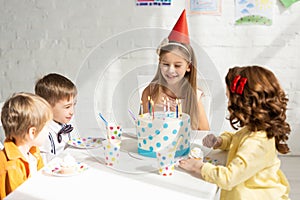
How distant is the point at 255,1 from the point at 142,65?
1611 millimetres

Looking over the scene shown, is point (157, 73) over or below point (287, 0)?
below

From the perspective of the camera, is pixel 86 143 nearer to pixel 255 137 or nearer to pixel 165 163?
pixel 165 163

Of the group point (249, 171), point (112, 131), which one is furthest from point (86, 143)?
point (249, 171)

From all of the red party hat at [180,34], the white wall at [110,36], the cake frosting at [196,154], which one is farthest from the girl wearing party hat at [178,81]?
the white wall at [110,36]

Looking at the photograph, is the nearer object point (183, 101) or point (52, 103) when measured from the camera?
point (183, 101)

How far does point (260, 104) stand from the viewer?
1.34 metres

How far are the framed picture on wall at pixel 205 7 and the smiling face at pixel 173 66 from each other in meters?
1.54

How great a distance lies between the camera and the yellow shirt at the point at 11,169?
1271mm

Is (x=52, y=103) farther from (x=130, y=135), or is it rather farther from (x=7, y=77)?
(x=7, y=77)

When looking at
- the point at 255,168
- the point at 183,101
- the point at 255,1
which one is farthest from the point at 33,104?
the point at 255,1

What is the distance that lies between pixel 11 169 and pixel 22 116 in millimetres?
182

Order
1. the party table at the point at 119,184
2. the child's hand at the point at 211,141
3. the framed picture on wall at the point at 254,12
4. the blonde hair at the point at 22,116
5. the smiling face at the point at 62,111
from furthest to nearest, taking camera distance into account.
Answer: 1. the framed picture on wall at the point at 254,12
2. the smiling face at the point at 62,111
3. the child's hand at the point at 211,141
4. the blonde hair at the point at 22,116
5. the party table at the point at 119,184

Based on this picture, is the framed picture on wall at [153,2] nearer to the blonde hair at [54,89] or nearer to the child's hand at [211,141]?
the blonde hair at [54,89]

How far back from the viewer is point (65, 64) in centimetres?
310
